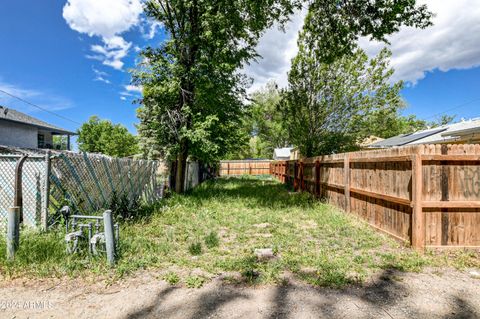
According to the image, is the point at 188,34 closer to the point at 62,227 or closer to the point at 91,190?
the point at 91,190

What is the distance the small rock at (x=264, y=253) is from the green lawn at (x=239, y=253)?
80 millimetres

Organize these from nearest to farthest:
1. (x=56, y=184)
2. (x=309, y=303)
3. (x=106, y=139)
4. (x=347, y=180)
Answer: (x=309, y=303), (x=56, y=184), (x=347, y=180), (x=106, y=139)

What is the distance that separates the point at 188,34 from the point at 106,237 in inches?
333

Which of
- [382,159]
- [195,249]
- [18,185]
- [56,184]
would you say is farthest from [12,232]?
[382,159]

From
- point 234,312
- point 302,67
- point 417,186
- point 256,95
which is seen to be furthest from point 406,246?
point 256,95

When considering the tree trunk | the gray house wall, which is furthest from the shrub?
the gray house wall

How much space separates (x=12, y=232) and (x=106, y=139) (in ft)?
166

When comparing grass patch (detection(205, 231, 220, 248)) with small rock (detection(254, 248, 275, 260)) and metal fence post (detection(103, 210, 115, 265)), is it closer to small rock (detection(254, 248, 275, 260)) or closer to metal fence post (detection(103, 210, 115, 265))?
small rock (detection(254, 248, 275, 260))

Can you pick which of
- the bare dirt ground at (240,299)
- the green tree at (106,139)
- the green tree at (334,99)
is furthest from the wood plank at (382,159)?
the green tree at (106,139)

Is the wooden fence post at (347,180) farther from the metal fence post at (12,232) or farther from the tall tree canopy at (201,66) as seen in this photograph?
the metal fence post at (12,232)

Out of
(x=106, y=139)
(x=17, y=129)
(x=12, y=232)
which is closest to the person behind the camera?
(x=12, y=232)

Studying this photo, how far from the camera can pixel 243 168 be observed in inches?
1153

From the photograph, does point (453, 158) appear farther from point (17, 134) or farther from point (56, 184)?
point (17, 134)

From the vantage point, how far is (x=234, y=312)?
2.51 metres
